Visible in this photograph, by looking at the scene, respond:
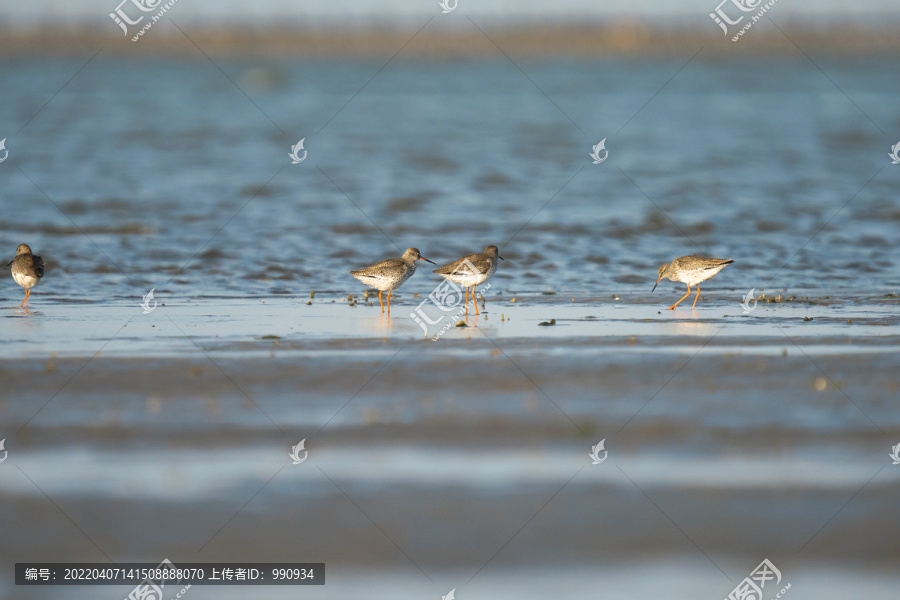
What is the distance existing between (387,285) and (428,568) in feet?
25.9

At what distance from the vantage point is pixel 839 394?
351 inches

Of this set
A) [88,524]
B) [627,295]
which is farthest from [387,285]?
[88,524]
